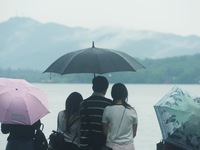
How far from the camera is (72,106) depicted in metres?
6.36

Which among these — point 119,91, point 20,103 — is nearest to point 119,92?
point 119,91

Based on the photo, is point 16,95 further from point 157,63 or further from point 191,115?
point 157,63

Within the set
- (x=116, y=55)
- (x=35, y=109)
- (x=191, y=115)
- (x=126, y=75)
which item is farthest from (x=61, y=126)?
(x=126, y=75)

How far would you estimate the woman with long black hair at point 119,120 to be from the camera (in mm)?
6051

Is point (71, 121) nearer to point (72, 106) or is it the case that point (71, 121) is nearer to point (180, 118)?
point (72, 106)

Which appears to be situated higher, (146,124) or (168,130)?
(168,130)

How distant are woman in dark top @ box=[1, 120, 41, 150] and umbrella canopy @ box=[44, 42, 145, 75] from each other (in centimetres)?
76

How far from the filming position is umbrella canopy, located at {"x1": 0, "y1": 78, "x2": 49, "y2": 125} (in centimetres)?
654

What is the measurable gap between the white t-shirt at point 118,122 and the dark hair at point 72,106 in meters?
0.40

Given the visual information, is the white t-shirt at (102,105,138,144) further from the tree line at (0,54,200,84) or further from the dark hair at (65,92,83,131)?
the tree line at (0,54,200,84)

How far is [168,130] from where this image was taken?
5551mm

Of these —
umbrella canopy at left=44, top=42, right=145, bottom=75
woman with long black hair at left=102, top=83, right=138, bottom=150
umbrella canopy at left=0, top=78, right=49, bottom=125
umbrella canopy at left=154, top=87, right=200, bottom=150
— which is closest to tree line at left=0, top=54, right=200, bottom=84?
umbrella canopy at left=44, top=42, right=145, bottom=75

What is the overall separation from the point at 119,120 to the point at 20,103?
1.24m

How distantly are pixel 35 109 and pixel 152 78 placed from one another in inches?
4724
